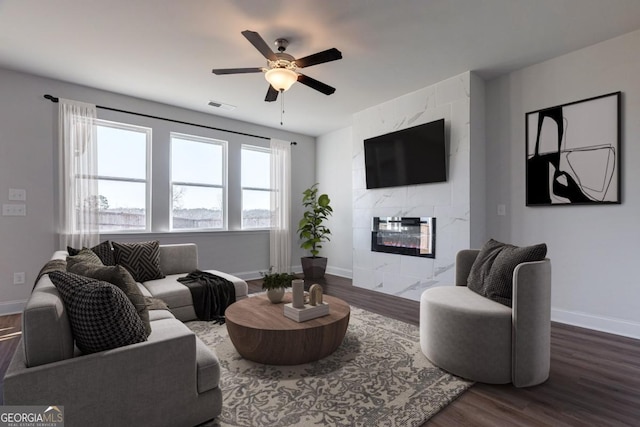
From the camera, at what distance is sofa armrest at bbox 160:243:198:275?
3801 millimetres

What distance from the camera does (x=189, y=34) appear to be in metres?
2.91

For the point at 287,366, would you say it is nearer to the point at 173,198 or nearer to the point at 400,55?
the point at 400,55

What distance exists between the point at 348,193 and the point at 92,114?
410 centimetres

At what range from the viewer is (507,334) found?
205cm

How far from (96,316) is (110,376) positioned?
0.90ft

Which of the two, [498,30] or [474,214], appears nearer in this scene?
[498,30]

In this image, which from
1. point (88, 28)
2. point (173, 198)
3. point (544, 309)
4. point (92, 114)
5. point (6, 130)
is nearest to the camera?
point (544, 309)

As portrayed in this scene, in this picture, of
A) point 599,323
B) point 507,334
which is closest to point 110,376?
point 507,334

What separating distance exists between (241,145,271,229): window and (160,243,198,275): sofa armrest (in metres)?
1.73

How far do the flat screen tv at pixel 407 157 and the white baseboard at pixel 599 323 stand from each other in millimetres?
1940

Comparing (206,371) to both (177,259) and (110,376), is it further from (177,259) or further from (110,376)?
(177,259)

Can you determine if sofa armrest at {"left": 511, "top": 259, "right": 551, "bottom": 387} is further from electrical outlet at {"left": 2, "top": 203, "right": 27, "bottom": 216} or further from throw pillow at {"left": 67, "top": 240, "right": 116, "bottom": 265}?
electrical outlet at {"left": 2, "top": 203, "right": 27, "bottom": 216}

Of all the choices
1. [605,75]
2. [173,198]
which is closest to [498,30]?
[605,75]

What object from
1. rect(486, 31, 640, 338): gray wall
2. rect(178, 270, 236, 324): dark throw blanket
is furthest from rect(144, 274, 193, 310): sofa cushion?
rect(486, 31, 640, 338): gray wall
